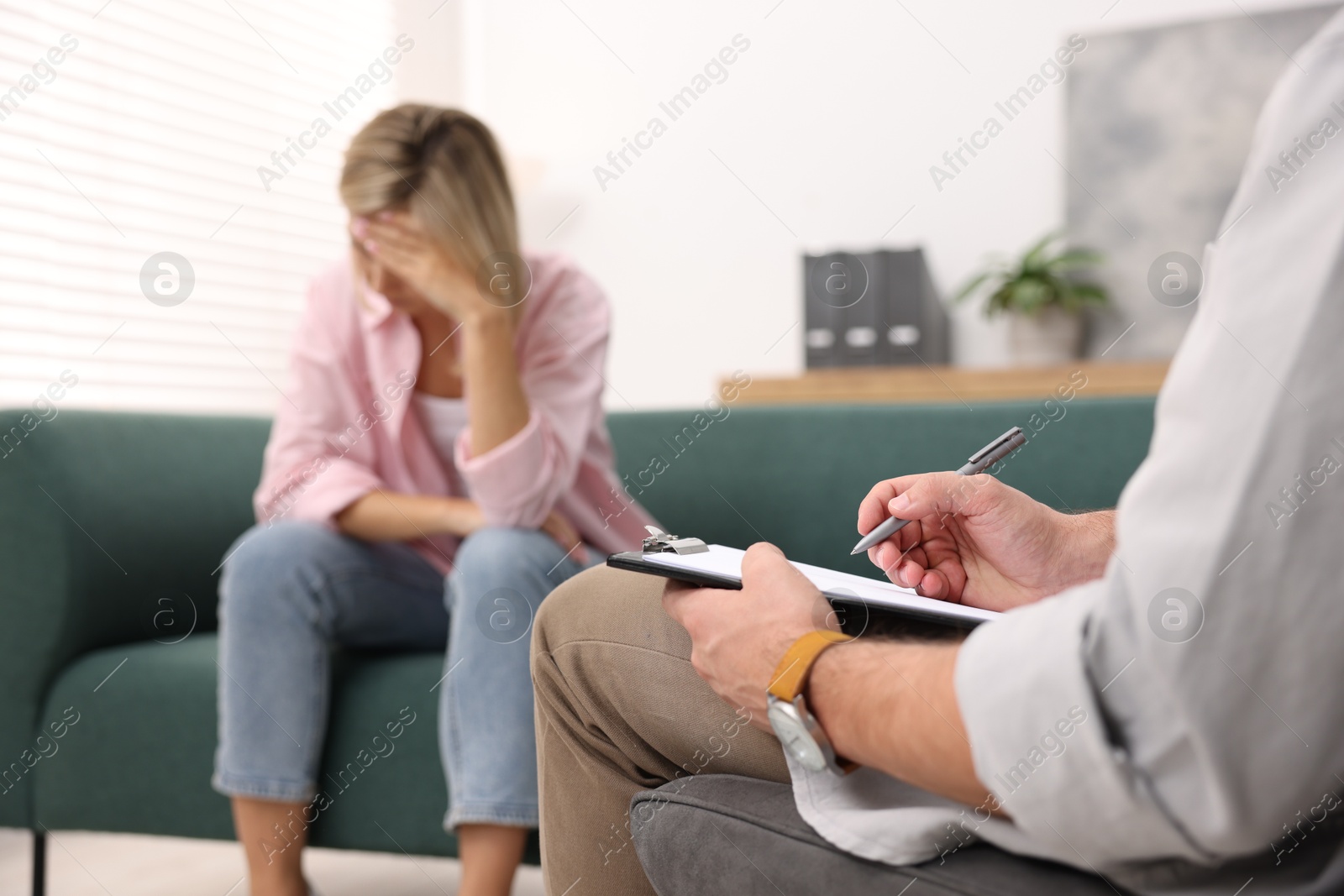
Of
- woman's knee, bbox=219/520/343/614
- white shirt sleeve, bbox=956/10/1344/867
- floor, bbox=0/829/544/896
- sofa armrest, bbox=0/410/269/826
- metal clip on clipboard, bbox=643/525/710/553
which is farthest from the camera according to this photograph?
floor, bbox=0/829/544/896

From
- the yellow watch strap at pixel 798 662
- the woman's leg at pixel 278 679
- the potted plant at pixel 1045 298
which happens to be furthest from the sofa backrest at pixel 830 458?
the potted plant at pixel 1045 298

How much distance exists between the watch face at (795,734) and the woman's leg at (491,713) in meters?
0.56

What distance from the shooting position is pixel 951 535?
81cm

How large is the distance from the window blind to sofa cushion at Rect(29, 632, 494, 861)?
88 centimetres

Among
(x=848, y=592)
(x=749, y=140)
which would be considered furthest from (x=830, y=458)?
(x=749, y=140)

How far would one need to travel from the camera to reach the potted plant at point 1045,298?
2.51 metres

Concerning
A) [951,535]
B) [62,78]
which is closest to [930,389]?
[951,535]

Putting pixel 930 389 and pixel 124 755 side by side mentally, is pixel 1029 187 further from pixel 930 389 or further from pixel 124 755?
pixel 124 755

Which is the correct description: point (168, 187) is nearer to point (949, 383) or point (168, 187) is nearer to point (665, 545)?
point (949, 383)

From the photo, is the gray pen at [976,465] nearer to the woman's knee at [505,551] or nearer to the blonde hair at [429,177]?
the woman's knee at [505,551]

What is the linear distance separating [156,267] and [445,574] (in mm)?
1397

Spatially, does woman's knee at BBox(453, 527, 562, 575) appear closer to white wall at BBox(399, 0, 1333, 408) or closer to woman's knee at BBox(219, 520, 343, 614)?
woman's knee at BBox(219, 520, 343, 614)

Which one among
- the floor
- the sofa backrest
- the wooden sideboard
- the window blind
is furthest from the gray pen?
the window blind

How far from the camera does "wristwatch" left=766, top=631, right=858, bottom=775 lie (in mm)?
534
